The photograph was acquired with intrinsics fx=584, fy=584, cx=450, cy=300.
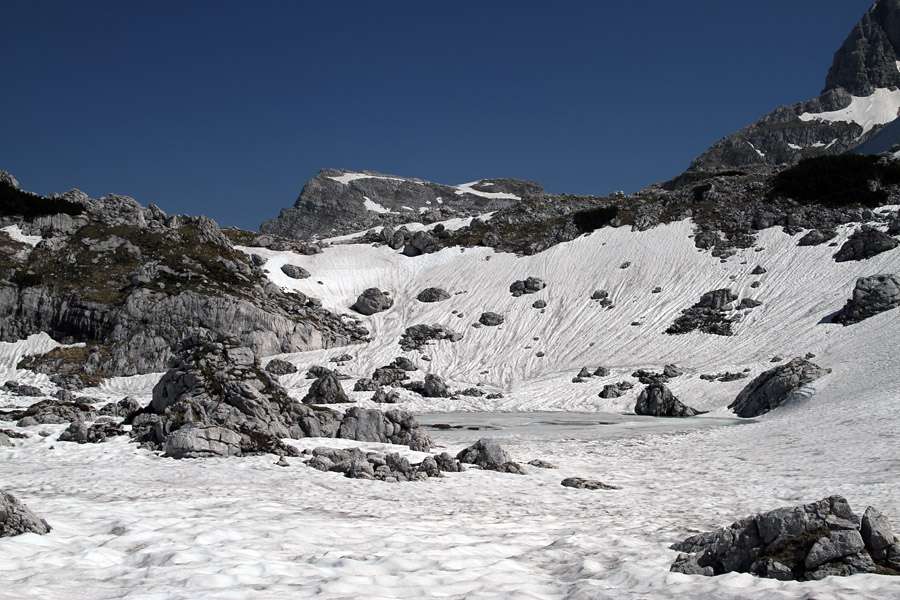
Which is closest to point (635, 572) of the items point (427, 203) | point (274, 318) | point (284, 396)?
point (284, 396)

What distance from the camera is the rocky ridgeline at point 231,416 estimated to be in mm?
20797

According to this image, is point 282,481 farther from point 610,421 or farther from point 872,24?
point 872,24

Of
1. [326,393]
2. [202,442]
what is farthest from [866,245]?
[202,442]

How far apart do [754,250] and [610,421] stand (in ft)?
132

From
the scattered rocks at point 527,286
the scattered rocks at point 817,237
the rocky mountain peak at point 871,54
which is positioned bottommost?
the scattered rocks at point 527,286

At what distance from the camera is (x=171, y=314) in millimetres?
57875

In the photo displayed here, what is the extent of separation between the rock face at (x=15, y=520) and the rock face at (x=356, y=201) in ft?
474

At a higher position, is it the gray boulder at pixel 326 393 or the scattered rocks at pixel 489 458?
the gray boulder at pixel 326 393

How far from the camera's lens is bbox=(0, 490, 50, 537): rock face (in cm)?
932

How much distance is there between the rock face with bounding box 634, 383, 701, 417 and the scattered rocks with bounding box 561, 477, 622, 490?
2241 centimetres

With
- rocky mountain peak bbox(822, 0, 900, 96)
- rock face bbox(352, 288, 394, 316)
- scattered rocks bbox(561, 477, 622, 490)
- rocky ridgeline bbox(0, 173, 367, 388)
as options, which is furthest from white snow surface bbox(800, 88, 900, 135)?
scattered rocks bbox(561, 477, 622, 490)

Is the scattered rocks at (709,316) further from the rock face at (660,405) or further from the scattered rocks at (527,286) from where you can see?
the rock face at (660,405)

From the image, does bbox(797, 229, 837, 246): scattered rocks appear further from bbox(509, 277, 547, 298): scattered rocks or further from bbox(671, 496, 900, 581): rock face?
bbox(671, 496, 900, 581): rock face

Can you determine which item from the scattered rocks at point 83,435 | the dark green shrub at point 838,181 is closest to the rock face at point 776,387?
the scattered rocks at point 83,435
